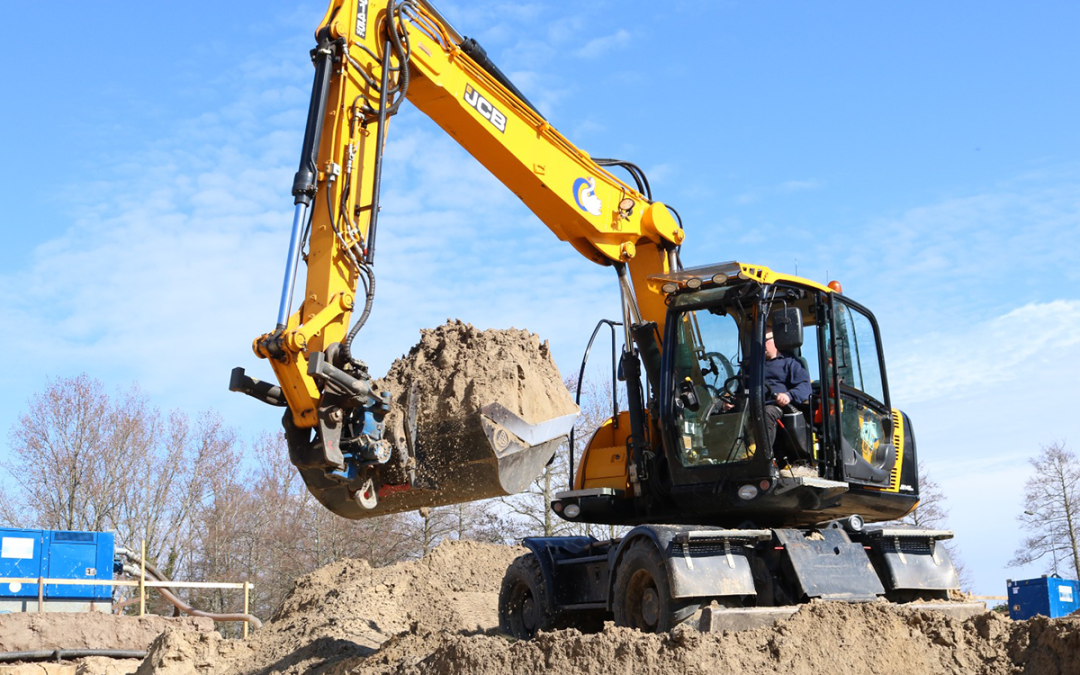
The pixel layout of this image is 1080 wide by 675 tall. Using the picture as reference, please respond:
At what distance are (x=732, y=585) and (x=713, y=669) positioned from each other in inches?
37.3

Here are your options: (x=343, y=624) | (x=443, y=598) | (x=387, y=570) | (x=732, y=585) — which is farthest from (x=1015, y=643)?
(x=387, y=570)

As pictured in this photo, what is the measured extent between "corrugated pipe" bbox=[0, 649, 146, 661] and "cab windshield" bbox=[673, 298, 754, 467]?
8862mm

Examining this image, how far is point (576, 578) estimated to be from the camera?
8633 millimetres

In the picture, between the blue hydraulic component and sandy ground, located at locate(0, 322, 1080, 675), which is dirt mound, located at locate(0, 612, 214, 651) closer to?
sandy ground, located at locate(0, 322, 1080, 675)

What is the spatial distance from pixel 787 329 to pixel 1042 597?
523 inches

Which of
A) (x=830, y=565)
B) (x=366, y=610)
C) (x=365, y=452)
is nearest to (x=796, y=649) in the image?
(x=830, y=565)

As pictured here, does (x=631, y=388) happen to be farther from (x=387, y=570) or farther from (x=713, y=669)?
(x=387, y=570)

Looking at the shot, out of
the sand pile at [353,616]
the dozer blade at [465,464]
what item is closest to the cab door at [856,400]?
the dozer blade at [465,464]

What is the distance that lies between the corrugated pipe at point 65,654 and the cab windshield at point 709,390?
8.86 m

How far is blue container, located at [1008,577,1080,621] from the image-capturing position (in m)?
17.3

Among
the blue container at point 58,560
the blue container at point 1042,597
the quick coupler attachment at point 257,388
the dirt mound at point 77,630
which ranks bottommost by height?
the blue container at point 1042,597

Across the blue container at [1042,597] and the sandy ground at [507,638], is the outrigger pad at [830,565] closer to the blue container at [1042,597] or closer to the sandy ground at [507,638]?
the sandy ground at [507,638]

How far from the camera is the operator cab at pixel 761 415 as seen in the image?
7332 mm

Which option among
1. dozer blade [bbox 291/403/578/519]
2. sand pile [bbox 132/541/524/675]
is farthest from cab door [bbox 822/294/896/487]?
sand pile [bbox 132/541/524/675]
